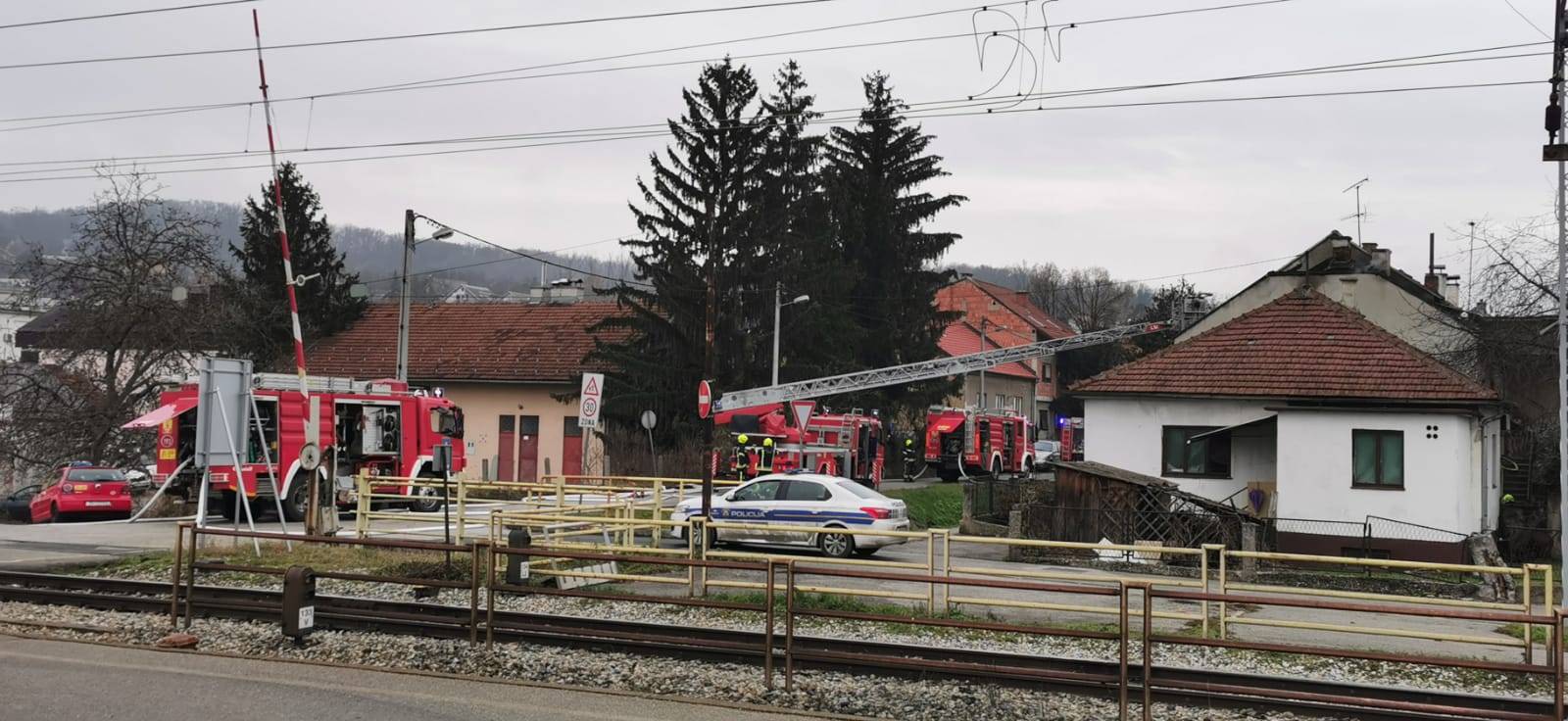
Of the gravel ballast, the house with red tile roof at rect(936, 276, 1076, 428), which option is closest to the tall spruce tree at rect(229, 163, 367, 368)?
the house with red tile roof at rect(936, 276, 1076, 428)

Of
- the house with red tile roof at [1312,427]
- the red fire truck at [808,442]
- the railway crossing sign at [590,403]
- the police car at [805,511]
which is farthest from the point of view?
the red fire truck at [808,442]

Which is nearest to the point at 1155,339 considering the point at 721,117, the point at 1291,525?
the point at 721,117

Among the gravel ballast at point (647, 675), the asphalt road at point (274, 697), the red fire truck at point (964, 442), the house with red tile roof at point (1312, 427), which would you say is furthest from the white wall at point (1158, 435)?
the asphalt road at point (274, 697)

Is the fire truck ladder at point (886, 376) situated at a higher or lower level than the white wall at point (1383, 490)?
higher

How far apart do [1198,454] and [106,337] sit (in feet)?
101

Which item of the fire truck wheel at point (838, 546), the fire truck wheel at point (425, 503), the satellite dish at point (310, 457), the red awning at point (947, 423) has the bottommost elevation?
the fire truck wheel at point (838, 546)

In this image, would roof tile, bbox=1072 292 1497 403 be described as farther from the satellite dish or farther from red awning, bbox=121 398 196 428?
red awning, bbox=121 398 196 428

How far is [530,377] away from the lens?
49.3 m

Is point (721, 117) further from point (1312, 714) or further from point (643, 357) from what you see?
point (1312, 714)

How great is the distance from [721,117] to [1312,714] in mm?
38198

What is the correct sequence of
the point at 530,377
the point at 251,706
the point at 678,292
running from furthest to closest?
the point at 530,377 → the point at 678,292 → the point at 251,706

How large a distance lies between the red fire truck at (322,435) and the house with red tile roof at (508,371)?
1442cm

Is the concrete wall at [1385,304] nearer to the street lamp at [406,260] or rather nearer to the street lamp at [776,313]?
the street lamp at [776,313]

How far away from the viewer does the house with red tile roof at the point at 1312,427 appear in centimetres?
2728
